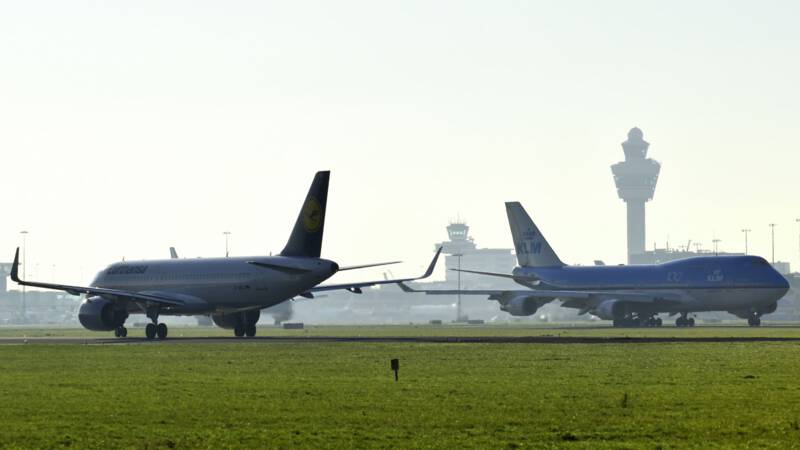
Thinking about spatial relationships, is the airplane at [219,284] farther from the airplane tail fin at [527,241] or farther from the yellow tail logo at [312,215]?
the airplane tail fin at [527,241]

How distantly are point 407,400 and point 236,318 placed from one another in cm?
5547

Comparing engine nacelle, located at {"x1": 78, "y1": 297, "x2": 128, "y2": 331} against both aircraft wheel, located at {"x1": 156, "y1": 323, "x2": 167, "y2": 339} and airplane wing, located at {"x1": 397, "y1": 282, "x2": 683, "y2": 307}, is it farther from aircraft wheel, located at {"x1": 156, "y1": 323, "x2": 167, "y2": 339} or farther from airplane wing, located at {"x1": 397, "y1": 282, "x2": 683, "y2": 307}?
airplane wing, located at {"x1": 397, "y1": 282, "x2": 683, "y2": 307}

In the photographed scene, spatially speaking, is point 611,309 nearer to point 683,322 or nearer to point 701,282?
point 683,322

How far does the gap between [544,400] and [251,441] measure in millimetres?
10463

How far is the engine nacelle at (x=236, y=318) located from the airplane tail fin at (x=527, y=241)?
45.8 meters

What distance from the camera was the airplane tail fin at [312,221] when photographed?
3209 inches

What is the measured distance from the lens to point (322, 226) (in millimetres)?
81875

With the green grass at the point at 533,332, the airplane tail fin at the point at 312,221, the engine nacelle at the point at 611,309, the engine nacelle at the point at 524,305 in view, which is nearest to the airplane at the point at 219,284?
the airplane tail fin at the point at 312,221

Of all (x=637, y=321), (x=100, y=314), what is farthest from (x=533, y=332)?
(x=100, y=314)

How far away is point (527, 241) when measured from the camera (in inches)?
5207

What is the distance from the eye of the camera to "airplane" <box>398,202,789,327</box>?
11606 cm

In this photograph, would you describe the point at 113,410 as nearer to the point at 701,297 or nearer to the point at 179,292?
the point at 179,292

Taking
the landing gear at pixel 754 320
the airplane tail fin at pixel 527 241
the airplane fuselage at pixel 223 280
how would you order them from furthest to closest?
the airplane tail fin at pixel 527 241
the landing gear at pixel 754 320
the airplane fuselage at pixel 223 280

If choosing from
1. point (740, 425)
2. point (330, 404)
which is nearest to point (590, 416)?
point (740, 425)
